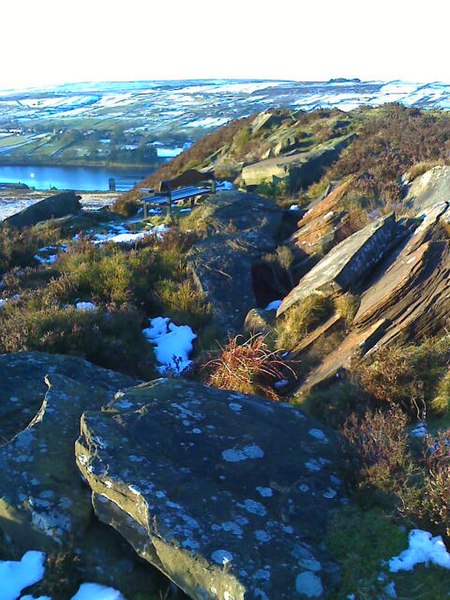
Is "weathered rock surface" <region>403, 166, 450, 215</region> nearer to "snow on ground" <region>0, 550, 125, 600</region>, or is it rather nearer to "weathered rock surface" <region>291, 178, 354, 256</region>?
"weathered rock surface" <region>291, 178, 354, 256</region>

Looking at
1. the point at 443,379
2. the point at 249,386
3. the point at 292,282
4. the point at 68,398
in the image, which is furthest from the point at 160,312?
the point at 443,379

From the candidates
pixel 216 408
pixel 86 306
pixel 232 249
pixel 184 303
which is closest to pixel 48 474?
pixel 216 408

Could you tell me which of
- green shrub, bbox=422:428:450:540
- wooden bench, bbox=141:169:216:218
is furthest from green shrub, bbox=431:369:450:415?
wooden bench, bbox=141:169:216:218

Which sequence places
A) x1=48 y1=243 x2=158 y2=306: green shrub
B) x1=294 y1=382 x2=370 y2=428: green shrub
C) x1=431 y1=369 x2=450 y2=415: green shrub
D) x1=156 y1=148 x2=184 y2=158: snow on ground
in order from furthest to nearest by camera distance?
x1=156 y1=148 x2=184 y2=158: snow on ground
x1=48 y1=243 x2=158 y2=306: green shrub
x1=294 y1=382 x2=370 y2=428: green shrub
x1=431 y1=369 x2=450 y2=415: green shrub

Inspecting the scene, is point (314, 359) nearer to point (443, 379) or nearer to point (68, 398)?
point (443, 379)

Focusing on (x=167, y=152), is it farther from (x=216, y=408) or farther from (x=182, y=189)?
(x=216, y=408)

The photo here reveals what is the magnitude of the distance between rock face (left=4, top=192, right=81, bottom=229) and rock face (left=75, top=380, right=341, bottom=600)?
15.7m

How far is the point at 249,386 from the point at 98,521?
10.1ft

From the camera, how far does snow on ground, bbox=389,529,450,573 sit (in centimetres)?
310

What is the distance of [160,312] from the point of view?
9.72m

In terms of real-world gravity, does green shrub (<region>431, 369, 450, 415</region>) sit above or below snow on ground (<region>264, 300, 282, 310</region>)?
above

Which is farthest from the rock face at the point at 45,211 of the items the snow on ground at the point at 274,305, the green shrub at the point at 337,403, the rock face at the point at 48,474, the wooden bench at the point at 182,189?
the green shrub at the point at 337,403

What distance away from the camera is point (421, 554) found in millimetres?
3172

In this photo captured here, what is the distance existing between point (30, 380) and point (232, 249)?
18.7 feet
